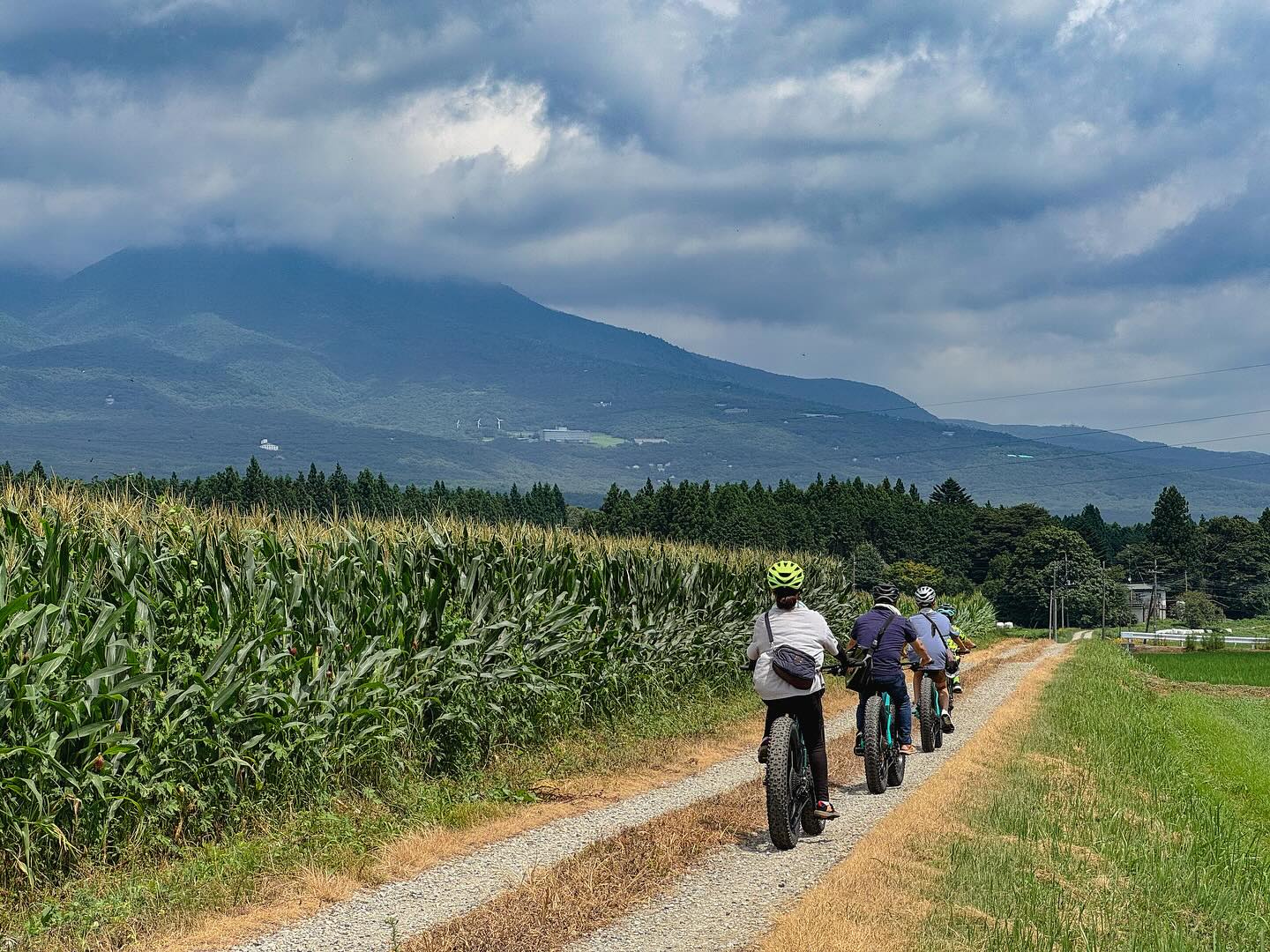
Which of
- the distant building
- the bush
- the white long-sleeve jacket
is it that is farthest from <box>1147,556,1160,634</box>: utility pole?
the white long-sleeve jacket

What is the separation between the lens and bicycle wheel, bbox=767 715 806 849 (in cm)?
934

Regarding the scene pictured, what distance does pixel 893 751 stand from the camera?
41.6 ft

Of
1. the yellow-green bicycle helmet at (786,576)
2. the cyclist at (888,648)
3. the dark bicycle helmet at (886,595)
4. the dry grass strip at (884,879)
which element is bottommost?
the dry grass strip at (884,879)

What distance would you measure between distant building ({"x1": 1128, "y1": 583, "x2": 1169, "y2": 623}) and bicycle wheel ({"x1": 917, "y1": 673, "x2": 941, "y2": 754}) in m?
166

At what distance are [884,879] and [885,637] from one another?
16.4ft

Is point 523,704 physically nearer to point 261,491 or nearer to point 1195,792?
point 1195,792

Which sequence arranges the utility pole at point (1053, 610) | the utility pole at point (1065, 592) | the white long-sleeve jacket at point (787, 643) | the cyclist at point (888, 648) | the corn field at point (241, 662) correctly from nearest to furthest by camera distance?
the corn field at point (241, 662), the white long-sleeve jacket at point (787, 643), the cyclist at point (888, 648), the utility pole at point (1053, 610), the utility pole at point (1065, 592)

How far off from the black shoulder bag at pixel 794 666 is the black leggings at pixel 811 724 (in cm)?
19

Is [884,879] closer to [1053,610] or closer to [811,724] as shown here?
[811,724]

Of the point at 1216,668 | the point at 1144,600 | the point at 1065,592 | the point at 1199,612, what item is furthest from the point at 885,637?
the point at 1144,600

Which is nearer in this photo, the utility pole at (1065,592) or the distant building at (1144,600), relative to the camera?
the utility pole at (1065,592)

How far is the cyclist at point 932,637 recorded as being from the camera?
15.7 meters

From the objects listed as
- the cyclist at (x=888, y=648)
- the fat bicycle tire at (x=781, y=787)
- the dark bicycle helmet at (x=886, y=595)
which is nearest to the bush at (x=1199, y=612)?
the dark bicycle helmet at (x=886, y=595)

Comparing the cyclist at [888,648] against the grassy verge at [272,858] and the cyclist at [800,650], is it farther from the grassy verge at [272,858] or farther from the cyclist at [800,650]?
the grassy verge at [272,858]
